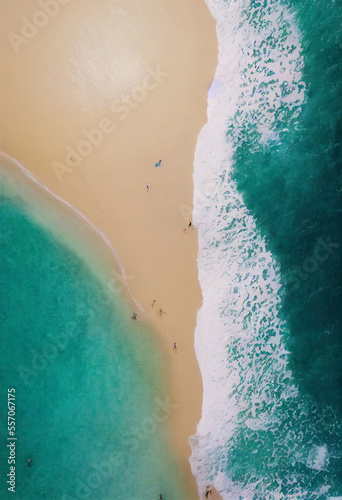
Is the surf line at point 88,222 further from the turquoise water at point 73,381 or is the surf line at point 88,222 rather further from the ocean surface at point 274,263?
the ocean surface at point 274,263

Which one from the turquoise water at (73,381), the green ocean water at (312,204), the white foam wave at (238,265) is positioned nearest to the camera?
the turquoise water at (73,381)

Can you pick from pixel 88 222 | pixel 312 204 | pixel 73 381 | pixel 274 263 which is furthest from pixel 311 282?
pixel 73 381

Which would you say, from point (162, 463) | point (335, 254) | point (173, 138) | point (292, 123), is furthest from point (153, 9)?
point (162, 463)

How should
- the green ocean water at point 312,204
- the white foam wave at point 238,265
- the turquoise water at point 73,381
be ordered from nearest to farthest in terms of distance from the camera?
the turquoise water at point 73,381
the green ocean water at point 312,204
the white foam wave at point 238,265

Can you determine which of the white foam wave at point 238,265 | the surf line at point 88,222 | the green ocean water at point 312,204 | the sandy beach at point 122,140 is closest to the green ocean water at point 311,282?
the green ocean water at point 312,204

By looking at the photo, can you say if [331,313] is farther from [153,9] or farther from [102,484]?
[153,9]

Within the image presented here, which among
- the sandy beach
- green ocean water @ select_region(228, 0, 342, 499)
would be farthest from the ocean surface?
the sandy beach
